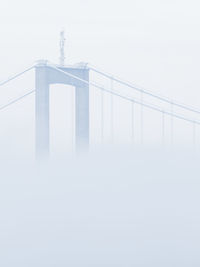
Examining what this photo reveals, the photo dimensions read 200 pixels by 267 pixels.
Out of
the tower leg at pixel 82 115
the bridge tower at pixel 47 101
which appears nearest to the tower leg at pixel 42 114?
the bridge tower at pixel 47 101

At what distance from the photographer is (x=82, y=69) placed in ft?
15.3

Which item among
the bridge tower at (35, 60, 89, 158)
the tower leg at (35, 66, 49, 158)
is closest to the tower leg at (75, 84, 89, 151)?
the bridge tower at (35, 60, 89, 158)

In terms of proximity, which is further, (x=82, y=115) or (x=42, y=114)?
(x=82, y=115)

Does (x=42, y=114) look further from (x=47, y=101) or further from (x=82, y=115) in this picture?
(x=82, y=115)

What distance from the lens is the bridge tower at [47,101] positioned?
4.34 m

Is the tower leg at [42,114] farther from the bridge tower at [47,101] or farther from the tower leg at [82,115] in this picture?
the tower leg at [82,115]

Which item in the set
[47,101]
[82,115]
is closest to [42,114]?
[47,101]

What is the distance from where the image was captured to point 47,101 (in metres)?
4.43

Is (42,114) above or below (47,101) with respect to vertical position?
below

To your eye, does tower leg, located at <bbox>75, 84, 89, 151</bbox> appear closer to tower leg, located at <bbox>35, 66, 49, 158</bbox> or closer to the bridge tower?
the bridge tower

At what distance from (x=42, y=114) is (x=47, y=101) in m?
0.17


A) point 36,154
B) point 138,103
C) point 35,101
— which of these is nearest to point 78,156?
point 36,154

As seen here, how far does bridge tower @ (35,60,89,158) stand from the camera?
434 cm

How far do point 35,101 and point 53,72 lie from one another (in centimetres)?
33
